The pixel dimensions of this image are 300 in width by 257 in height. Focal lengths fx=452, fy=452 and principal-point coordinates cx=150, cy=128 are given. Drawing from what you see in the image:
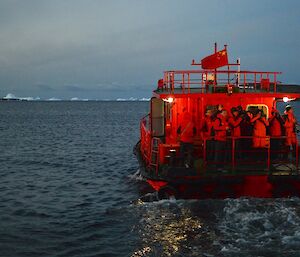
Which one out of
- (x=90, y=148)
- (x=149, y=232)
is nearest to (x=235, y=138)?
(x=149, y=232)

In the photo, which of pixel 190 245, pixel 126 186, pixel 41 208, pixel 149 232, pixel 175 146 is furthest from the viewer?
pixel 126 186

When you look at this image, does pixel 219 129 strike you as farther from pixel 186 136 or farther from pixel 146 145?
pixel 146 145

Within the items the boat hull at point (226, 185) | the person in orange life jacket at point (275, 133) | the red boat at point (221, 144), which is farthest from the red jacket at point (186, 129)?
the person in orange life jacket at point (275, 133)

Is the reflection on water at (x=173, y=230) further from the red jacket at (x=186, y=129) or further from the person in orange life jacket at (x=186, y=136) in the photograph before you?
the red jacket at (x=186, y=129)

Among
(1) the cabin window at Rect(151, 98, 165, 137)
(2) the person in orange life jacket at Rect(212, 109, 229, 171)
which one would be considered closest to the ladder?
(1) the cabin window at Rect(151, 98, 165, 137)

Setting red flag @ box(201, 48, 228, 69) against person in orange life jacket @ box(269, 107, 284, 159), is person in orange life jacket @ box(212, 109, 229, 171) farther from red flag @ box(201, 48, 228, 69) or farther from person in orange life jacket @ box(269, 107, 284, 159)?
red flag @ box(201, 48, 228, 69)

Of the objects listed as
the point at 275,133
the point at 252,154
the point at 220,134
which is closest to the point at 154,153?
the point at 220,134

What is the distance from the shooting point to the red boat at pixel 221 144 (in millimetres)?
13477

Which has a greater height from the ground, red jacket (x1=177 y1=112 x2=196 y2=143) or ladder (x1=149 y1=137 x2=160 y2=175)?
red jacket (x1=177 y1=112 x2=196 y2=143)

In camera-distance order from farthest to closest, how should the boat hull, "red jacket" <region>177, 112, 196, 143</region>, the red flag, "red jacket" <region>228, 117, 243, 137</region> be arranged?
the red flag, "red jacket" <region>177, 112, 196, 143</region>, "red jacket" <region>228, 117, 243, 137</region>, the boat hull

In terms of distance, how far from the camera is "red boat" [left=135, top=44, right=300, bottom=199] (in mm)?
13477

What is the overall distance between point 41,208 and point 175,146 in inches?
213

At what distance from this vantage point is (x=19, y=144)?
129 feet

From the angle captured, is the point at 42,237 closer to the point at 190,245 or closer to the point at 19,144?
the point at 190,245
